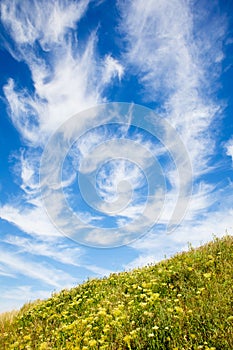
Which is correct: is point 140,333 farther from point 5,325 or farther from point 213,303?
point 5,325

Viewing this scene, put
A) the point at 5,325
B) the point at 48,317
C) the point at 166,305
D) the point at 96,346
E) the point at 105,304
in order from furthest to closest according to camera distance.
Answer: the point at 5,325 < the point at 48,317 < the point at 105,304 < the point at 166,305 < the point at 96,346

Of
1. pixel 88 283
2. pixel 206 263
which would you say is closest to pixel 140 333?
pixel 206 263

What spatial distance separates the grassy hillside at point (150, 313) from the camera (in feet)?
21.9

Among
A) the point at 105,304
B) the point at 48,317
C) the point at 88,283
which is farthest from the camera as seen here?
the point at 88,283

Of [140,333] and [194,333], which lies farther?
[140,333]

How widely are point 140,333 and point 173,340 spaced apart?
38.2 inches

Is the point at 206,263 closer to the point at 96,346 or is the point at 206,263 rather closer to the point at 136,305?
the point at 136,305

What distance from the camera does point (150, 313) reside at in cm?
770

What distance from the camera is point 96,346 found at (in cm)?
709

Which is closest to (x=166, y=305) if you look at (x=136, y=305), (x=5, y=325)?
(x=136, y=305)

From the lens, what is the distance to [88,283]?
45.0ft

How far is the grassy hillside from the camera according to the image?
263 inches

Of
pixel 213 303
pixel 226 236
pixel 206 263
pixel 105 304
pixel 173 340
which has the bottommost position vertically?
pixel 173 340

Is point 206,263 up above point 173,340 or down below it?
above
